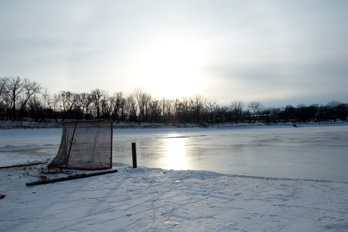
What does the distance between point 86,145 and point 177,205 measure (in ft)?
21.3

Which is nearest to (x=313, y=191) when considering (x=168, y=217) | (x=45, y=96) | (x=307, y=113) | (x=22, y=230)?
(x=168, y=217)

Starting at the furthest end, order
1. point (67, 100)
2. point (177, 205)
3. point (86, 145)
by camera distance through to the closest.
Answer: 1. point (67, 100)
2. point (86, 145)
3. point (177, 205)

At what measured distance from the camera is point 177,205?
558cm

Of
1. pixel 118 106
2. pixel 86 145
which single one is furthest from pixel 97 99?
pixel 86 145

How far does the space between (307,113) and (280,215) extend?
116127 mm

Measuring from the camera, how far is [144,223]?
4.67 metres

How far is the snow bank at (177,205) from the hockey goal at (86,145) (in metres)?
2.56

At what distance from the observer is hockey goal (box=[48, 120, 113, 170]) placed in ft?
35.5

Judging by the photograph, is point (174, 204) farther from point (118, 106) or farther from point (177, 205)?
point (118, 106)

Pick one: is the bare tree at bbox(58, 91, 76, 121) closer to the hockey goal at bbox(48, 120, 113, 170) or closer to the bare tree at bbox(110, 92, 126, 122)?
the bare tree at bbox(110, 92, 126, 122)

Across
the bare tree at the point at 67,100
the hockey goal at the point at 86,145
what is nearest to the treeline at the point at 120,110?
the bare tree at the point at 67,100

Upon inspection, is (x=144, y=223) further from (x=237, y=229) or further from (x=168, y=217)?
(x=237, y=229)

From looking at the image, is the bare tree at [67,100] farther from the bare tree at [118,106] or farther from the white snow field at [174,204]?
the white snow field at [174,204]

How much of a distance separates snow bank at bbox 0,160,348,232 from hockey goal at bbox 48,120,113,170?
256 centimetres
